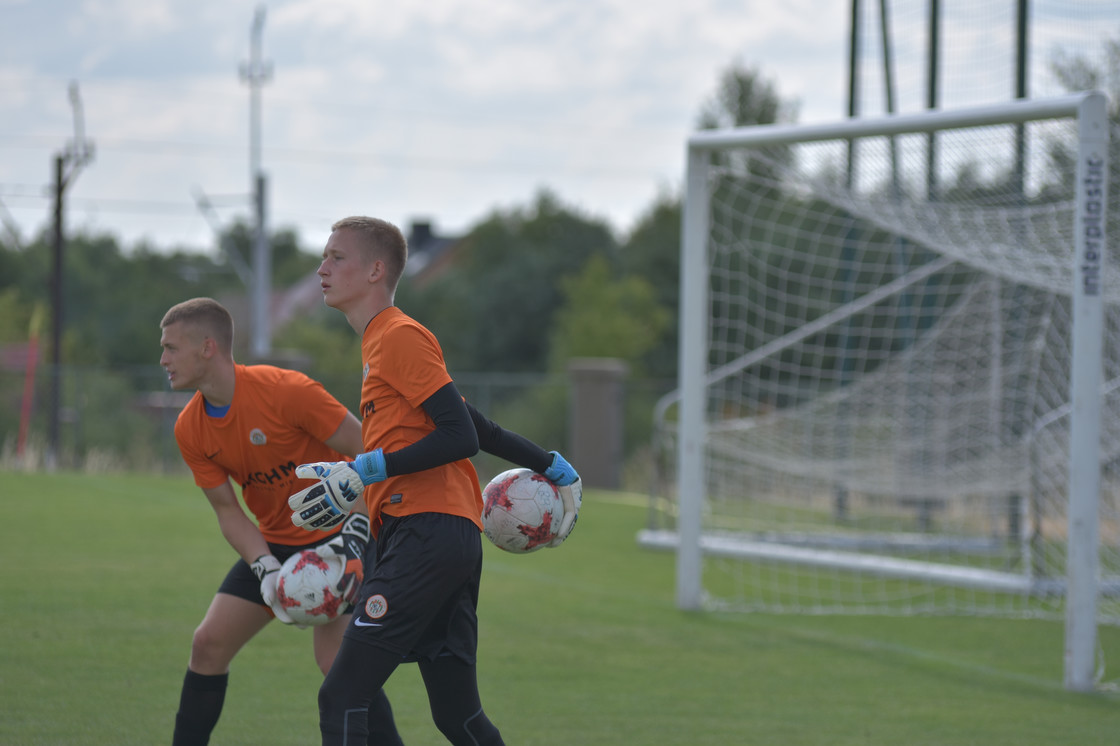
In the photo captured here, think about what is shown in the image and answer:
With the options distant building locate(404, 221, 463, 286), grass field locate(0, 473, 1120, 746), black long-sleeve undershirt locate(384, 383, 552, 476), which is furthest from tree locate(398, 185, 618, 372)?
black long-sleeve undershirt locate(384, 383, 552, 476)

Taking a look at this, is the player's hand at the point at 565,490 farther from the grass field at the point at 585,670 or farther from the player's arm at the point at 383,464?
the grass field at the point at 585,670

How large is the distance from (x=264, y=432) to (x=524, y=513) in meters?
1.01

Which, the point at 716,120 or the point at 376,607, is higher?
the point at 716,120

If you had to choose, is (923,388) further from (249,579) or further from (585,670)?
(249,579)

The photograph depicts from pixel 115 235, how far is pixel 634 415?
166 ft

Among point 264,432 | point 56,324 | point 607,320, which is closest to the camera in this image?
point 264,432

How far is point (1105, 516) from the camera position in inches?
442

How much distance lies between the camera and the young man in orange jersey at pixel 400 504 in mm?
3312

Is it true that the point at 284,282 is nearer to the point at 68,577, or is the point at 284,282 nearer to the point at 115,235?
the point at 115,235

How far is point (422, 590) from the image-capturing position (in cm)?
334

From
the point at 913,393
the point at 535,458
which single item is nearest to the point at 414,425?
the point at 535,458

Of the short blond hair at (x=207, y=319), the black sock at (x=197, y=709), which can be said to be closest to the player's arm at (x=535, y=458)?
the short blond hair at (x=207, y=319)

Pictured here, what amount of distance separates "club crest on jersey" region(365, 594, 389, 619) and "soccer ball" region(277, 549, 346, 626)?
50 centimetres

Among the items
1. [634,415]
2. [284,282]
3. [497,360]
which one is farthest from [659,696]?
[284,282]
